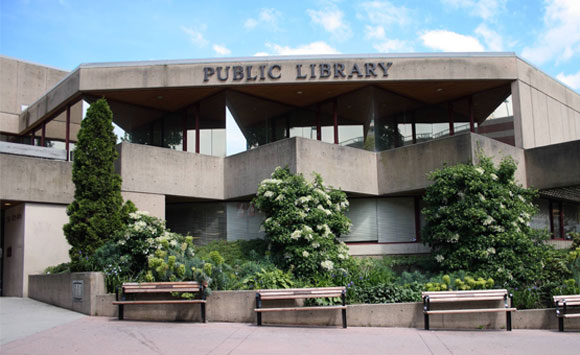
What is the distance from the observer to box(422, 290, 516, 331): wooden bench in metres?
11.3

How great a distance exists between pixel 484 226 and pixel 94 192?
10.5 metres

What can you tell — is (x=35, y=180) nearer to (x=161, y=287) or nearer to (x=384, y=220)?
(x=161, y=287)

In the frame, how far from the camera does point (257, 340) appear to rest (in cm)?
960

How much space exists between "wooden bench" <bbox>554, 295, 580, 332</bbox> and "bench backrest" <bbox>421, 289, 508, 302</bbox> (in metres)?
1.07

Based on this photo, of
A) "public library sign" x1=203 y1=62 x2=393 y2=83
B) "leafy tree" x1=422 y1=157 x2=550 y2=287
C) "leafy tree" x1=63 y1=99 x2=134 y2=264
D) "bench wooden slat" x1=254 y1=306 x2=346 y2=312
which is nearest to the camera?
"bench wooden slat" x1=254 y1=306 x2=346 y2=312

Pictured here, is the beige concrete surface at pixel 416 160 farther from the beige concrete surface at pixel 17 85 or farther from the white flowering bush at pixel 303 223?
the beige concrete surface at pixel 17 85

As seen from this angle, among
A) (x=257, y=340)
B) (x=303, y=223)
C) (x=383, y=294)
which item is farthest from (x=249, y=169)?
(x=257, y=340)

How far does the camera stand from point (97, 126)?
14.9 meters

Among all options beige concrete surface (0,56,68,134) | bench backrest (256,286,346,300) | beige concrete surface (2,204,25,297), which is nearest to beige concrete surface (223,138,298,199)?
bench backrest (256,286,346,300)

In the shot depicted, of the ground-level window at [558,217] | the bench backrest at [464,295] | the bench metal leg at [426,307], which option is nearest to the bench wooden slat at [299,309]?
the bench metal leg at [426,307]

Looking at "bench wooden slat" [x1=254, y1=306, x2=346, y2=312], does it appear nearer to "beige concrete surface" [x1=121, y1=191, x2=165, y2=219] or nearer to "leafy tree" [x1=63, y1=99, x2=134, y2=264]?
"leafy tree" [x1=63, y1=99, x2=134, y2=264]

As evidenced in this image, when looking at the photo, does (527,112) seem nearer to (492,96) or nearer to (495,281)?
(492,96)

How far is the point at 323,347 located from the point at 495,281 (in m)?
6.94

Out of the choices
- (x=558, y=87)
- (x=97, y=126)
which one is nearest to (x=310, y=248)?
(x=97, y=126)
